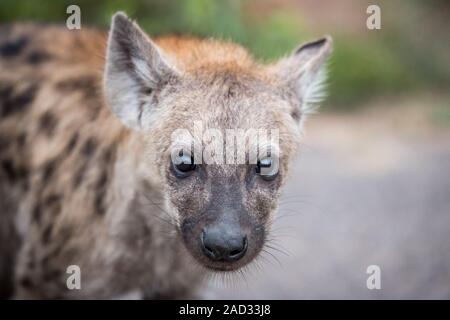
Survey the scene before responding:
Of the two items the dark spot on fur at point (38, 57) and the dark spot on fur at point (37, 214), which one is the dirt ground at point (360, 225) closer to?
the dark spot on fur at point (37, 214)

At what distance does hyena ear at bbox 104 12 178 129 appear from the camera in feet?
10.6

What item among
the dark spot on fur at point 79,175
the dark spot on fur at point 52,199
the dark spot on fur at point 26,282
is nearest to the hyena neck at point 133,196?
the dark spot on fur at point 79,175

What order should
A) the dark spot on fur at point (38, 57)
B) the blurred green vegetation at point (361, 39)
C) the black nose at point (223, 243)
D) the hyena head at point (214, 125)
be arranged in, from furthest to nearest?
the blurred green vegetation at point (361, 39), the dark spot on fur at point (38, 57), the hyena head at point (214, 125), the black nose at point (223, 243)

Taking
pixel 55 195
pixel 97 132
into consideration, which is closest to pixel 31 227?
pixel 55 195

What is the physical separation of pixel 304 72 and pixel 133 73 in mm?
816

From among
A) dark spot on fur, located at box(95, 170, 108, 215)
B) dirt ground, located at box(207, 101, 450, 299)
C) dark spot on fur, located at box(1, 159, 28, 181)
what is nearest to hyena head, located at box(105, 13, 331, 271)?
dark spot on fur, located at box(95, 170, 108, 215)

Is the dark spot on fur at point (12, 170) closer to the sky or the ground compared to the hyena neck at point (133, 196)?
closer to the sky

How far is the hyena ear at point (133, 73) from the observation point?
3.24 m

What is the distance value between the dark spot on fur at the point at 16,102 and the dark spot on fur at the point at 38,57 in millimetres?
179

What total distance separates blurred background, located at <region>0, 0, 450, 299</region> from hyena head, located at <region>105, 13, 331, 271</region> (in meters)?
0.48

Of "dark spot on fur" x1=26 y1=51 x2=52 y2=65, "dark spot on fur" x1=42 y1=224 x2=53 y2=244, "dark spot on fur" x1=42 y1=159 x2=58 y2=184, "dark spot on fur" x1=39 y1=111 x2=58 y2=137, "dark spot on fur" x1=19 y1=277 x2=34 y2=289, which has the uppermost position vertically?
"dark spot on fur" x1=26 y1=51 x2=52 y2=65

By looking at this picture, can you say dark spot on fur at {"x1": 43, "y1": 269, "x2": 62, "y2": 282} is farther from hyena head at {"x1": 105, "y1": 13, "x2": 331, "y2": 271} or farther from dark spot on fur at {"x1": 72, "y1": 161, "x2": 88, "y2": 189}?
hyena head at {"x1": 105, "y1": 13, "x2": 331, "y2": 271}

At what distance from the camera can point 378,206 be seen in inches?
215
